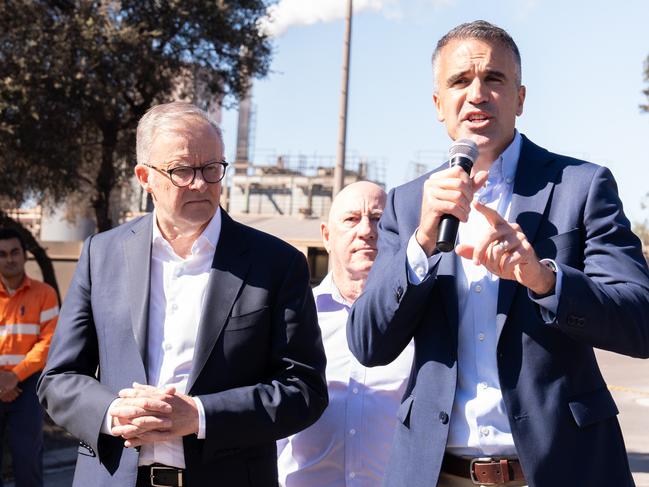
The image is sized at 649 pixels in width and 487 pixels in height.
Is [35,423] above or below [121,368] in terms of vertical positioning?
below

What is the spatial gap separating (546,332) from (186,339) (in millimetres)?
1318

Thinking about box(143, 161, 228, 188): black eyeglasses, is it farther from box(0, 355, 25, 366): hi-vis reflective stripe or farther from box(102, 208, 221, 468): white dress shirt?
box(0, 355, 25, 366): hi-vis reflective stripe

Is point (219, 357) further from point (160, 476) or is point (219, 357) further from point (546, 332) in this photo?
point (546, 332)

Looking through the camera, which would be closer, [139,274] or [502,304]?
[502,304]

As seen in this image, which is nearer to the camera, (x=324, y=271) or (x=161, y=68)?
(x=161, y=68)

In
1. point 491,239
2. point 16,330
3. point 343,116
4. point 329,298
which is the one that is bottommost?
point 16,330

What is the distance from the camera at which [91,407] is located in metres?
3.11

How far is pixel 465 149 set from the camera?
2576 mm

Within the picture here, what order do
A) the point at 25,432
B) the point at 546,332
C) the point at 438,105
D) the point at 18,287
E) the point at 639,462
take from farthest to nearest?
the point at 639,462
the point at 18,287
the point at 25,432
the point at 438,105
the point at 546,332

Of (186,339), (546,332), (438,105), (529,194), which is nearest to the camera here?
(546,332)

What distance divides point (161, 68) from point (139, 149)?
10.6 meters

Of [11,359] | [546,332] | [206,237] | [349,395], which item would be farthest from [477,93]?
[11,359]

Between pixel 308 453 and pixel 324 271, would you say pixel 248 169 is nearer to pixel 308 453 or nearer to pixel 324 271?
pixel 324 271

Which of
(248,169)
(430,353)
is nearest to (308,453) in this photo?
(430,353)
